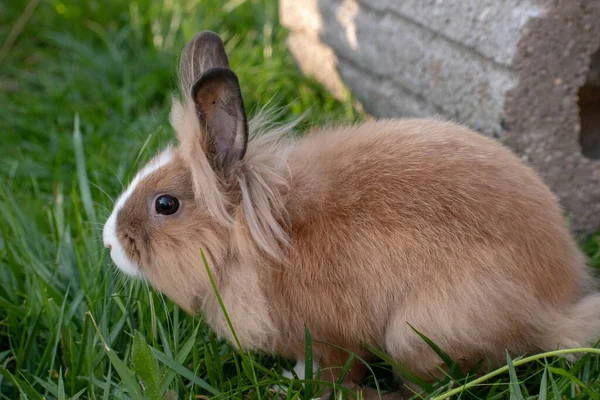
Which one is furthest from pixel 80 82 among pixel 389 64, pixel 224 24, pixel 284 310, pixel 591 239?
pixel 591 239

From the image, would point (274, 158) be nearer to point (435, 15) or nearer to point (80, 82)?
point (435, 15)

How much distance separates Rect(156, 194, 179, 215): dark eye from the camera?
2.37 m

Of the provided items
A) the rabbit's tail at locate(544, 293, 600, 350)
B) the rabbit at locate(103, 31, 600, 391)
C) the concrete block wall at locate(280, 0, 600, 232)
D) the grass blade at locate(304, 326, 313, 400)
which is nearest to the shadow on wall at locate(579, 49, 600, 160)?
the concrete block wall at locate(280, 0, 600, 232)

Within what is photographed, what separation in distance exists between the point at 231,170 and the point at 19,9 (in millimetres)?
3296

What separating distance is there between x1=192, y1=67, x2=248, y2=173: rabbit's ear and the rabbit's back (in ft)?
0.80

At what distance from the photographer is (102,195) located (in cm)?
325

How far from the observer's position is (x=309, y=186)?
2.36m

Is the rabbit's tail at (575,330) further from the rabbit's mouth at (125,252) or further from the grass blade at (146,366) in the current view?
the rabbit's mouth at (125,252)

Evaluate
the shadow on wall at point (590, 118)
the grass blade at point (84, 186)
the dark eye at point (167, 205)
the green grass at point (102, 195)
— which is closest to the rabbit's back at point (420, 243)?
the green grass at point (102, 195)

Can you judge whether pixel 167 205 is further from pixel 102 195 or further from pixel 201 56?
pixel 102 195

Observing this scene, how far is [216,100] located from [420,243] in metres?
0.75

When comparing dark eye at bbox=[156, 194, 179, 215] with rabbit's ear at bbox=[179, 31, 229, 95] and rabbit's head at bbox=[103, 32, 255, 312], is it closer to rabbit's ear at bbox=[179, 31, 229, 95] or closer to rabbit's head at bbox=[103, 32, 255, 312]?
rabbit's head at bbox=[103, 32, 255, 312]

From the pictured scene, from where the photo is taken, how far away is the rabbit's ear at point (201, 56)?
238 centimetres

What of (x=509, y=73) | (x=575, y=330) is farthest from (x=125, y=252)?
(x=509, y=73)
